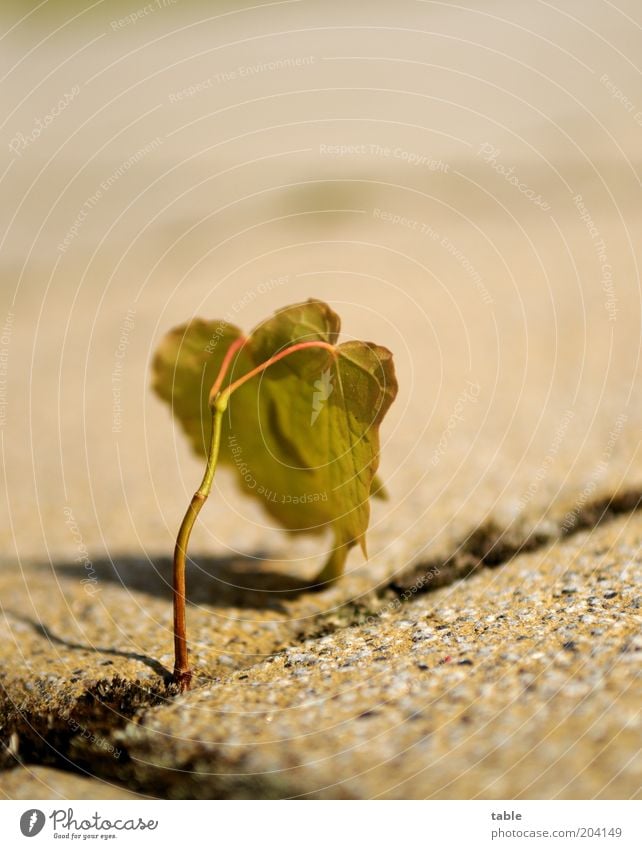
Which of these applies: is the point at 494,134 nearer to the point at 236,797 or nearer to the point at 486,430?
the point at 486,430

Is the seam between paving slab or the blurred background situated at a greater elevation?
the blurred background

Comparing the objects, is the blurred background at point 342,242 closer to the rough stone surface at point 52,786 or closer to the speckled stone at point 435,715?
the speckled stone at point 435,715

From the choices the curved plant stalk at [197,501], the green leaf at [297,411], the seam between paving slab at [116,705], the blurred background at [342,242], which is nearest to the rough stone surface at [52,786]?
the seam between paving slab at [116,705]

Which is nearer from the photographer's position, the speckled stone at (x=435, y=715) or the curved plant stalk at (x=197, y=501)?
the speckled stone at (x=435, y=715)

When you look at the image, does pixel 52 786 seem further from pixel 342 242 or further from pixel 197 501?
pixel 342 242

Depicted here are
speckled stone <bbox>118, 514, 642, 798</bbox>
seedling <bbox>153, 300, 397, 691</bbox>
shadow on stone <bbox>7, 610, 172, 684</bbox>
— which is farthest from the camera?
shadow on stone <bbox>7, 610, 172, 684</bbox>

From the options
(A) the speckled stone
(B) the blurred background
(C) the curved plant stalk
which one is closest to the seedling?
(C) the curved plant stalk

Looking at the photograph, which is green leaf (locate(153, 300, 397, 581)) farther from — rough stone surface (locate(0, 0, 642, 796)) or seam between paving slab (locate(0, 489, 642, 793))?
rough stone surface (locate(0, 0, 642, 796))

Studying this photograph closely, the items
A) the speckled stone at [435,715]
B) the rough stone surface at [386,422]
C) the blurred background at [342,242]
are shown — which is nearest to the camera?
the speckled stone at [435,715]
